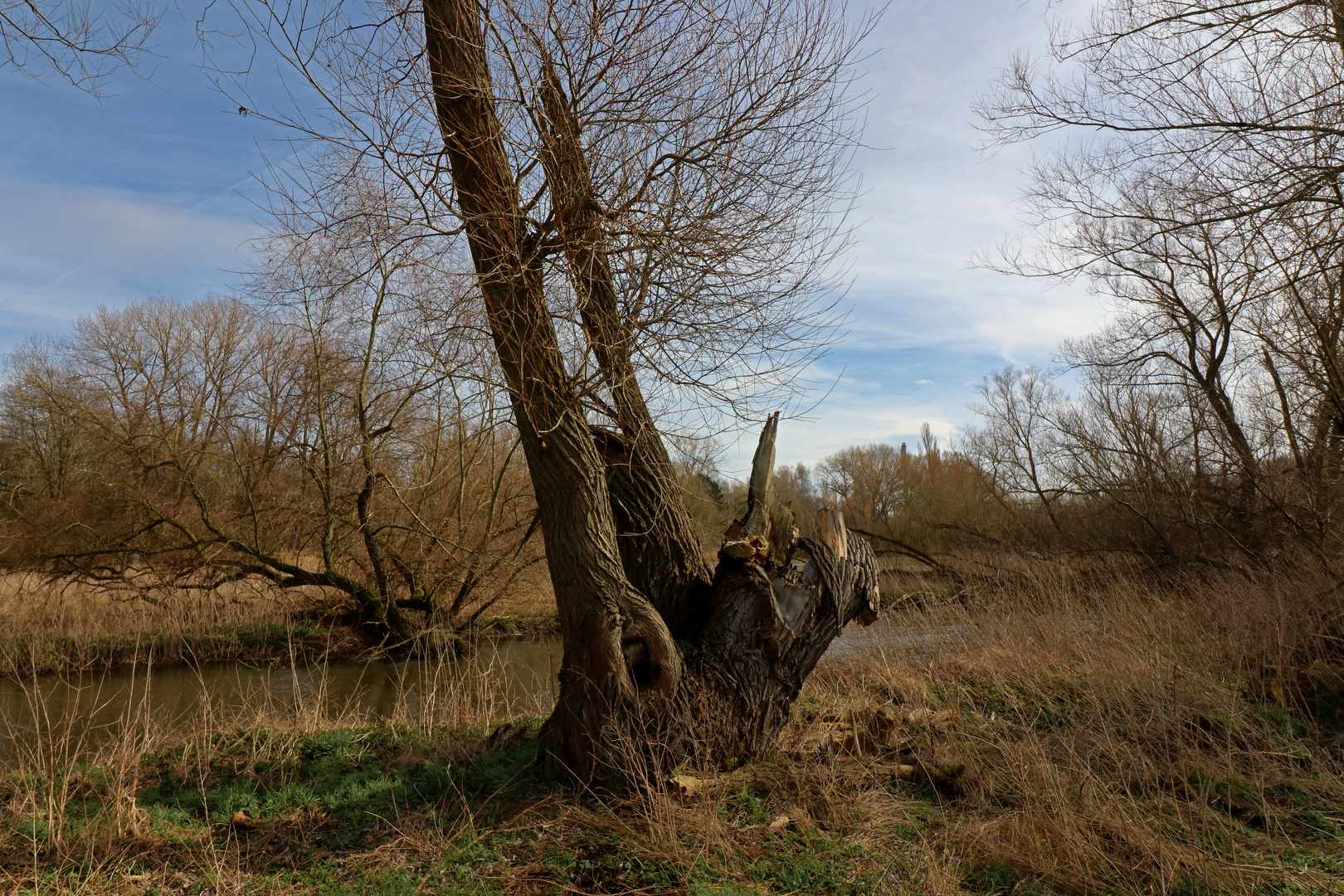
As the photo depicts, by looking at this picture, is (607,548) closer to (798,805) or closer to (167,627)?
(798,805)

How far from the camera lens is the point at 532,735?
5.67m

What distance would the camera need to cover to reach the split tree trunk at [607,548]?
4.54m

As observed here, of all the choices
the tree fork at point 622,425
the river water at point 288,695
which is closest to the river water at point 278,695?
the river water at point 288,695

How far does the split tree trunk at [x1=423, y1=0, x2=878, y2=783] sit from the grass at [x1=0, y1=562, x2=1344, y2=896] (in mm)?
387

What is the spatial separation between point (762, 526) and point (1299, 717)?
4605 millimetres

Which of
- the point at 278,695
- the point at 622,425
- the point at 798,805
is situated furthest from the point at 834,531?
the point at 278,695

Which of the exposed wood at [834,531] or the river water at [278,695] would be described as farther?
the river water at [278,695]

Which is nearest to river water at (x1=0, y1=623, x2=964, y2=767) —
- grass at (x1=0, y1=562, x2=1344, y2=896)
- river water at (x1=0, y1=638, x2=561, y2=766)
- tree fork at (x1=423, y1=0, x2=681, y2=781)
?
river water at (x1=0, y1=638, x2=561, y2=766)

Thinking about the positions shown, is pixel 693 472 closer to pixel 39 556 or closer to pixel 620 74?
pixel 620 74

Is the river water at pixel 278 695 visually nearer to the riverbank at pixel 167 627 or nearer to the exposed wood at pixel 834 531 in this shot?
the riverbank at pixel 167 627

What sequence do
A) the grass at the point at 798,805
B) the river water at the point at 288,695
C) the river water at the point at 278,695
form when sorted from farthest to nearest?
the river water at the point at 278,695 → the river water at the point at 288,695 → the grass at the point at 798,805

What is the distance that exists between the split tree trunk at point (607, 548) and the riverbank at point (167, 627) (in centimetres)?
911

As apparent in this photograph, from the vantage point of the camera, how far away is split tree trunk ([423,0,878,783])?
14.9 feet

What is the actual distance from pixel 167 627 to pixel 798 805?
1443cm
